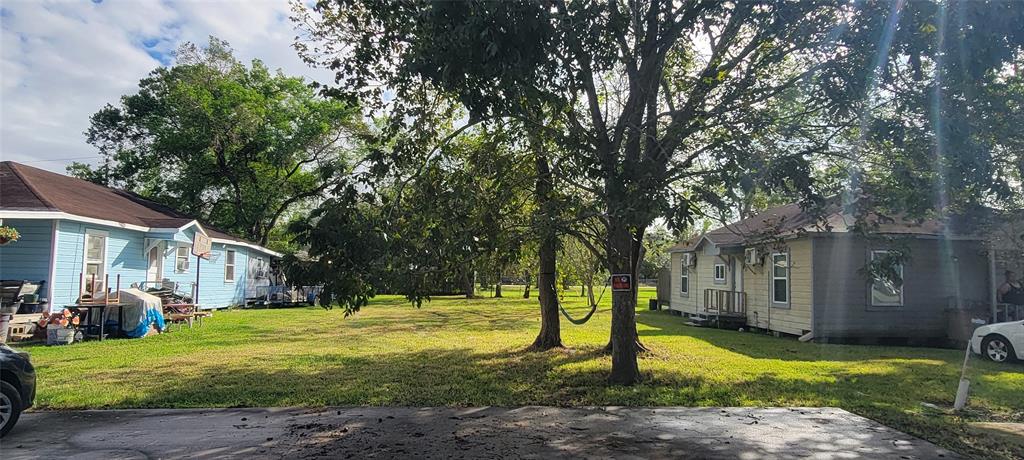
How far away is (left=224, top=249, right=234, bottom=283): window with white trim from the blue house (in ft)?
0.95

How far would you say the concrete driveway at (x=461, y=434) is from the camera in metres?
5.27

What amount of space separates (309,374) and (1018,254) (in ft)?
48.0

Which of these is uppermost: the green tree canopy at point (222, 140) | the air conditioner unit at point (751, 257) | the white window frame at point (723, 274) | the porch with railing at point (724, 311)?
the green tree canopy at point (222, 140)

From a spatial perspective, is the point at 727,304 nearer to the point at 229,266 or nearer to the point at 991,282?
the point at 991,282

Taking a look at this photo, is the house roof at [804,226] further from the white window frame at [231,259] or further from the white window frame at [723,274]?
the white window frame at [231,259]

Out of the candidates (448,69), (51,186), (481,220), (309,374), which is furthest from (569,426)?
(51,186)

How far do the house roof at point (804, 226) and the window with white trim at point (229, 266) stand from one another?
1743 centimetres

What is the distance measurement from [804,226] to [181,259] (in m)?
18.4

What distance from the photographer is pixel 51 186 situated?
50.3ft

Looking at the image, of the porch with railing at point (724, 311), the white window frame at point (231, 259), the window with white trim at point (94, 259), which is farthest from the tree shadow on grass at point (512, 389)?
the white window frame at point (231, 259)

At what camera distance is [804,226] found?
43.5 feet

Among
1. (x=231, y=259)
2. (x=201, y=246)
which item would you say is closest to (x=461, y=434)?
(x=201, y=246)

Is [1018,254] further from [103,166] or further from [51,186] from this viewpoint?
[103,166]

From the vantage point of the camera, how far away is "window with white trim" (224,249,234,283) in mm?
22594
